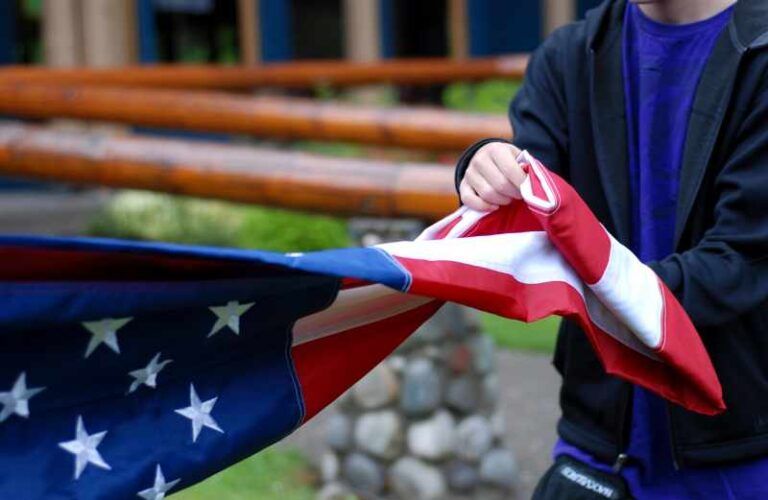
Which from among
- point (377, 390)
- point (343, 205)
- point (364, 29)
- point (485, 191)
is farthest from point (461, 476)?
point (364, 29)

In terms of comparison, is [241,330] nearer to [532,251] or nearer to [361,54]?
[532,251]

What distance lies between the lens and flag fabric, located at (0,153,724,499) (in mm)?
1785

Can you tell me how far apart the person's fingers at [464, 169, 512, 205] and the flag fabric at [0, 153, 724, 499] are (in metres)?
0.04

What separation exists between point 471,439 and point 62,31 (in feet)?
33.4

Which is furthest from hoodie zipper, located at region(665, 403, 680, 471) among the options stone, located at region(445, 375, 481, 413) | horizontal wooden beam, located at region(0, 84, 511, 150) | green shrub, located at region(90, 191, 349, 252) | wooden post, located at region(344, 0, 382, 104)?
wooden post, located at region(344, 0, 382, 104)

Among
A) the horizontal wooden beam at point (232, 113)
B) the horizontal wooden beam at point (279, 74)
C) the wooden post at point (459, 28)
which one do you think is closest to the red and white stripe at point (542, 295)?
the horizontal wooden beam at point (232, 113)

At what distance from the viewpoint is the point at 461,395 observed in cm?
549

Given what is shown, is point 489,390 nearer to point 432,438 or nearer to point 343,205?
point 432,438

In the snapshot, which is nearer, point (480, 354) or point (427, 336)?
point (427, 336)

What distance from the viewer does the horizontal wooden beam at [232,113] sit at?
602 cm

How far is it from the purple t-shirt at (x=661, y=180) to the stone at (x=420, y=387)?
298 centimetres

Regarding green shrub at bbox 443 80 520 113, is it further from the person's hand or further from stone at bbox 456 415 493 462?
the person's hand

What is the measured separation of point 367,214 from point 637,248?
8.95ft

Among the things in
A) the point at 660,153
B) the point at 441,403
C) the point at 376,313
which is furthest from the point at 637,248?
the point at 441,403
